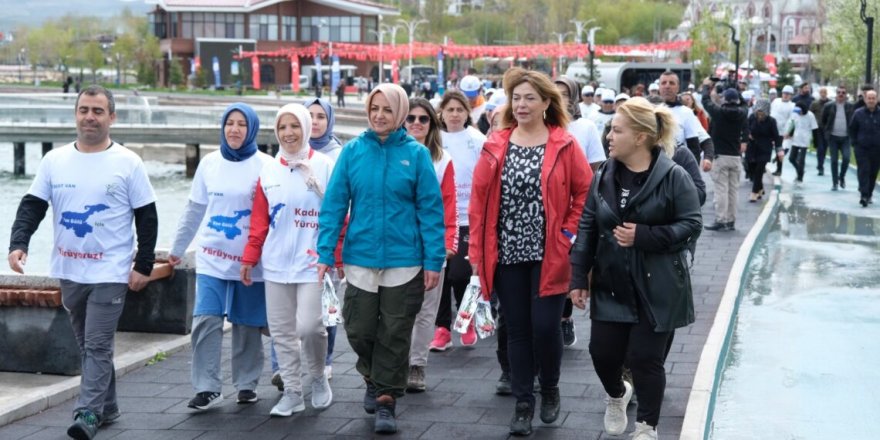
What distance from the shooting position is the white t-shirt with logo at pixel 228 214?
6.95 meters

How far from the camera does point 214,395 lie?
23.0ft

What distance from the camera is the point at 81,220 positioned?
6.48m

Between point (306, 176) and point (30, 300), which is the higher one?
point (306, 176)

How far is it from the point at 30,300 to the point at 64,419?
44.6 inches

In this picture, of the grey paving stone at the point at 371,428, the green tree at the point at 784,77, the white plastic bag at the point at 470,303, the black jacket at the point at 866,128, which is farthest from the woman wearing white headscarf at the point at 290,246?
the green tree at the point at 784,77

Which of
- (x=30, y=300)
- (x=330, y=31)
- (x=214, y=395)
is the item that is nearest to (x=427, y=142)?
(x=214, y=395)

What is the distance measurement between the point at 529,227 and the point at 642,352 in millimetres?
904

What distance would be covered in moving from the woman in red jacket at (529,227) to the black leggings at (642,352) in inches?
17.0

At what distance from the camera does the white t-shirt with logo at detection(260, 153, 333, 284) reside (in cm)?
673

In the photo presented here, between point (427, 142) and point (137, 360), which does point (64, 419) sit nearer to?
point (137, 360)

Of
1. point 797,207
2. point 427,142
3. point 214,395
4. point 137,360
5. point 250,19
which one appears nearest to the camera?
point 214,395

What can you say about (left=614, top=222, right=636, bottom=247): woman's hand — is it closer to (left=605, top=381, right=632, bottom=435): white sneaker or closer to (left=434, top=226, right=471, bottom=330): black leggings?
(left=605, top=381, right=632, bottom=435): white sneaker

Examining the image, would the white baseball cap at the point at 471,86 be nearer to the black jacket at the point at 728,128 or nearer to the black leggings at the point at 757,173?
the black jacket at the point at 728,128

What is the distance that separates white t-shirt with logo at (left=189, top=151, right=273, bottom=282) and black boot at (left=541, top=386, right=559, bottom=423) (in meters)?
1.70
